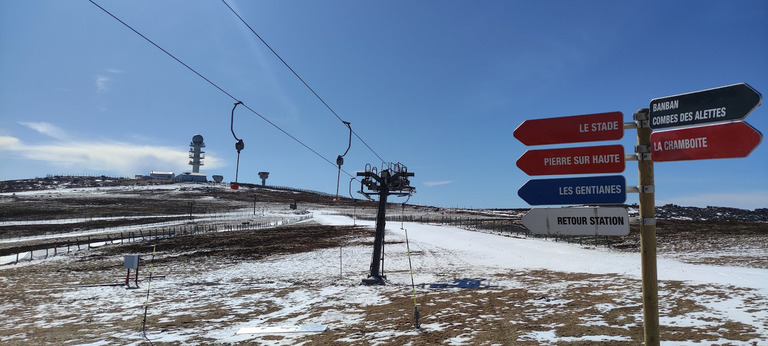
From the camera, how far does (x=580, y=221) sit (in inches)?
150

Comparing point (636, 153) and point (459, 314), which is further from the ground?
point (636, 153)

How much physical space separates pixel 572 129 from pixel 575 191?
2.24 feet

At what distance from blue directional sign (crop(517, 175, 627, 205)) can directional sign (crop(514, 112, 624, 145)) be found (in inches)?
17.5

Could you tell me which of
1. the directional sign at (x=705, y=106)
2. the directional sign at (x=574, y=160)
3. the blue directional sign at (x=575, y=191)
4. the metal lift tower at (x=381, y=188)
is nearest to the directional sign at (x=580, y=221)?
the blue directional sign at (x=575, y=191)

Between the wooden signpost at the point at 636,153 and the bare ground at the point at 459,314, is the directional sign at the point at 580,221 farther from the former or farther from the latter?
the bare ground at the point at 459,314

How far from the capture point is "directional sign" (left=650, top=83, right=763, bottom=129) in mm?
3082

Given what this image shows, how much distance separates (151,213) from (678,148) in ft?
320

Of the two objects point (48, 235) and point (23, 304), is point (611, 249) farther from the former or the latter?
point (48, 235)

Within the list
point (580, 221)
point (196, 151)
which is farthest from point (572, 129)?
point (196, 151)

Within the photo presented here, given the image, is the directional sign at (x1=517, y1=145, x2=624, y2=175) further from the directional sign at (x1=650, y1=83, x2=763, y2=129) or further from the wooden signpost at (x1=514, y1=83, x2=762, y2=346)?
the directional sign at (x1=650, y1=83, x2=763, y2=129)

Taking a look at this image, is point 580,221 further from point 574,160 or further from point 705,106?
point 705,106

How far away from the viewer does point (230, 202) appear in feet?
381

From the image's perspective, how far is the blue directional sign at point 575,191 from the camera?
374 cm

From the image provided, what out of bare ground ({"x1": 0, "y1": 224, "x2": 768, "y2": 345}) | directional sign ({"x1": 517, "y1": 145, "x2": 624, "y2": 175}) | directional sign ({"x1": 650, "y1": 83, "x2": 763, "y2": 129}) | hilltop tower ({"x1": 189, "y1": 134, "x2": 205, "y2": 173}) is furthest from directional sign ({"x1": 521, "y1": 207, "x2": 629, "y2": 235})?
hilltop tower ({"x1": 189, "y1": 134, "x2": 205, "y2": 173})
